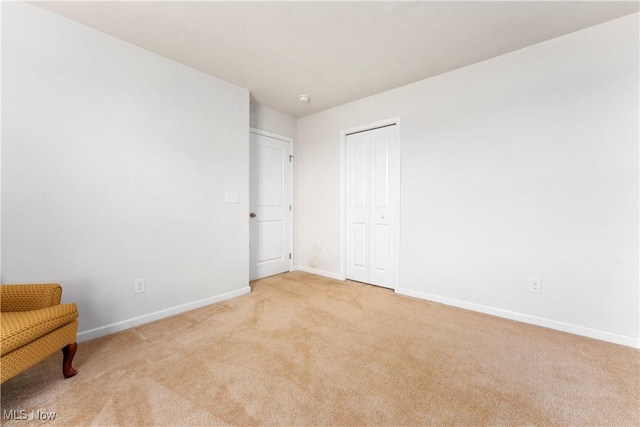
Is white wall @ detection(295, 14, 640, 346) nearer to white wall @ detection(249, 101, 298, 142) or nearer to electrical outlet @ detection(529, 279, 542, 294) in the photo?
electrical outlet @ detection(529, 279, 542, 294)

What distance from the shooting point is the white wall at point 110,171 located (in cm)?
187

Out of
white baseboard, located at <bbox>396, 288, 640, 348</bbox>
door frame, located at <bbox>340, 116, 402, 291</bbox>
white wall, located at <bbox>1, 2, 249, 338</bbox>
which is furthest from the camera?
door frame, located at <bbox>340, 116, 402, 291</bbox>

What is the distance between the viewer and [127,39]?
2.27 m

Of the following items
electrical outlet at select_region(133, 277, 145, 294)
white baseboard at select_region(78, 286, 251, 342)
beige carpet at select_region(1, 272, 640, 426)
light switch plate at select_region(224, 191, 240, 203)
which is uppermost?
light switch plate at select_region(224, 191, 240, 203)

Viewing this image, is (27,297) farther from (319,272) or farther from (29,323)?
(319,272)

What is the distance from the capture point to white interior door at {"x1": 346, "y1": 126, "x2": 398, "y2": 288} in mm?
3340

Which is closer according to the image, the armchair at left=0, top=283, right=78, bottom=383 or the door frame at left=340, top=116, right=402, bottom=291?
the armchair at left=0, top=283, right=78, bottom=383

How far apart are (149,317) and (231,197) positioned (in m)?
1.40

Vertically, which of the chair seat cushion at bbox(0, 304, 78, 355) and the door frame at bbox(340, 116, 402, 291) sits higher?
the door frame at bbox(340, 116, 402, 291)

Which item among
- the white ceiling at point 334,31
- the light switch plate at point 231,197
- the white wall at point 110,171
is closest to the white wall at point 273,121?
the white wall at point 110,171

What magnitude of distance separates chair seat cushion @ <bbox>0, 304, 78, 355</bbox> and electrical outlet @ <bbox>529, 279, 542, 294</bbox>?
3.43 m

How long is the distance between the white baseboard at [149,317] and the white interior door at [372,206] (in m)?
1.59

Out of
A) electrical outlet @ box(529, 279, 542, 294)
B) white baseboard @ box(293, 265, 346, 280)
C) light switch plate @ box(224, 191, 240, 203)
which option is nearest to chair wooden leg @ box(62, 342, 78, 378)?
light switch plate @ box(224, 191, 240, 203)

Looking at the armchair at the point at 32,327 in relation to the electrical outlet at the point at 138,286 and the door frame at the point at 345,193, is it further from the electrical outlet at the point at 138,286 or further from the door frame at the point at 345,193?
the door frame at the point at 345,193
